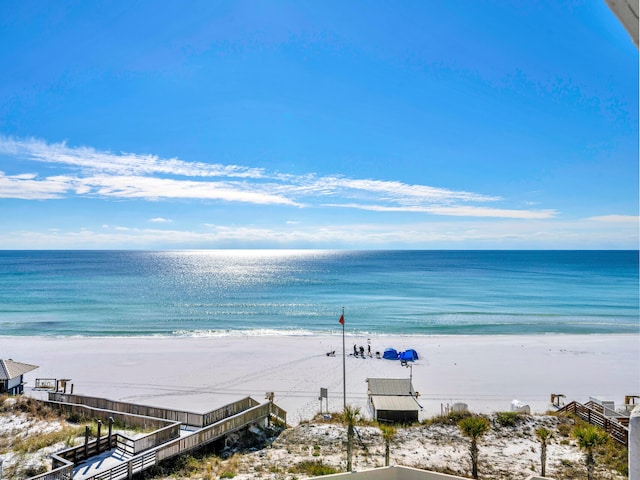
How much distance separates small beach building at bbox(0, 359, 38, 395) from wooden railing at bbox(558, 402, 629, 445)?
25.1 meters

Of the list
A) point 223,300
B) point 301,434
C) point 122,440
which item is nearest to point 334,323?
point 223,300

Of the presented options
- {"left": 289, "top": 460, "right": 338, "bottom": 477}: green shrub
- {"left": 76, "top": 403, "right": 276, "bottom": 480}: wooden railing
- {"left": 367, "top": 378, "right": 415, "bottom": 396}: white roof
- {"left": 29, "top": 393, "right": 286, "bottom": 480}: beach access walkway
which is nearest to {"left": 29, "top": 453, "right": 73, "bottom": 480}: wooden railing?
{"left": 29, "top": 393, "right": 286, "bottom": 480}: beach access walkway

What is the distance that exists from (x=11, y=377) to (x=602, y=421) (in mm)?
25367

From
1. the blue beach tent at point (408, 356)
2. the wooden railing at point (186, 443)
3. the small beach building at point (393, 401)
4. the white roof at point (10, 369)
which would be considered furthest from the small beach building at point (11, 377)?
the blue beach tent at point (408, 356)

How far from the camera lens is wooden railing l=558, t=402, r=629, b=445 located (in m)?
16.0

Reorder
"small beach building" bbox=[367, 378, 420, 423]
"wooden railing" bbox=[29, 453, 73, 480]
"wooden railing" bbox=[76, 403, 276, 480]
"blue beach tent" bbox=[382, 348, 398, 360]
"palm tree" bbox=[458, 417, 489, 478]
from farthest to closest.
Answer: "blue beach tent" bbox=[382, 348, 398, 360], "small beach building" bbox=[367, 378, 420, 423], "palm tree" bbox=[458, 417, 489, 478], "wooden railing" bbox=[76, 403, 276, 480], "wooden railing" bbox=[29, 453, 73, 480]

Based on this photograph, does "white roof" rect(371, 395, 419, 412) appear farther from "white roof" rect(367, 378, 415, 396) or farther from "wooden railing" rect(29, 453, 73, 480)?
"wooden railing" rect(29, 453, 73, 480)

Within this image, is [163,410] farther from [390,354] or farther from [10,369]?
[390,354]

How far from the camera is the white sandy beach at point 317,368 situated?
25047 mm

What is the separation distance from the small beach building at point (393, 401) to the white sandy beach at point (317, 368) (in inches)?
62.6

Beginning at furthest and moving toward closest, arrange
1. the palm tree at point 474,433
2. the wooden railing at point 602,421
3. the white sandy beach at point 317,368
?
the white sandy beach at point 317,368 < the wooden railing at point 602,421 < the palm tree at point 474,433

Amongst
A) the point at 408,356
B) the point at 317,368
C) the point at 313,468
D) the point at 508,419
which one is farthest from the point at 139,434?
the point at 408,356

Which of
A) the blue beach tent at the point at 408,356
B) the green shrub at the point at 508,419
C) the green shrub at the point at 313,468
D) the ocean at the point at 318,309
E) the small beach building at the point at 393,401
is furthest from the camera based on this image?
the ocean at the point at 318,309

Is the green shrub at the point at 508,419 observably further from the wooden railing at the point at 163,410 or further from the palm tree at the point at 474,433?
the wooden railing at the point at 163,410
